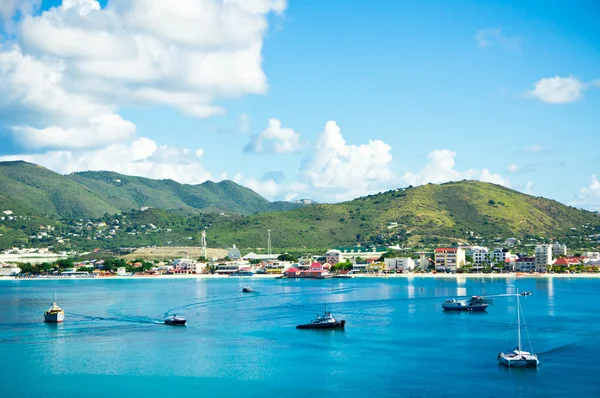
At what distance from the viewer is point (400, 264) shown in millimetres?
125688

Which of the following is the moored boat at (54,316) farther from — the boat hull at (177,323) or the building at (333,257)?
the building at (333,257)

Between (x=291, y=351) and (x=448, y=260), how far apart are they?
88.0 metres

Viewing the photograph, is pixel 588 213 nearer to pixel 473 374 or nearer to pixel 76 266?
pixel 76 266

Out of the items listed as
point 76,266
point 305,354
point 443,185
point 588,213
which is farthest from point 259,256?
point 305,354

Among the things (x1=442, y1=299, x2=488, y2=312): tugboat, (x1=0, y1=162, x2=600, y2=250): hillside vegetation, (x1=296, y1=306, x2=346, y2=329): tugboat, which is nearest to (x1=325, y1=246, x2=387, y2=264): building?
(x1=0, y1=162, x2=600, y2=250): hillside vegetation

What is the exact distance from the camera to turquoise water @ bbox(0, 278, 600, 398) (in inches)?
1202

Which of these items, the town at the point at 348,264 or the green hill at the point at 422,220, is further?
the green hill at the point at 422,220

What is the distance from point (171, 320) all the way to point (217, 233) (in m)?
136

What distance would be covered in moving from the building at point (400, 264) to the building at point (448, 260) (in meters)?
4.60

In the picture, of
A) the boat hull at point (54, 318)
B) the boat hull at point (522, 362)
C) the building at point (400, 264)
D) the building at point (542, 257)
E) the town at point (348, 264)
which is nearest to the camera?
the boat hull at point (522, 362)

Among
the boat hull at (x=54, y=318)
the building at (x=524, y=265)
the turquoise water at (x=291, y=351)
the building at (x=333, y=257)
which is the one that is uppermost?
the building at (x=333, y=257)

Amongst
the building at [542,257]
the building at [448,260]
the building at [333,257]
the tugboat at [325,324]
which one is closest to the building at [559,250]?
the building at [542,257]

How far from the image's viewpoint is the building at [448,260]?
4806 inches

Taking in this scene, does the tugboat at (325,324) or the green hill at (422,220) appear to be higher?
the green hill at (422,220)
